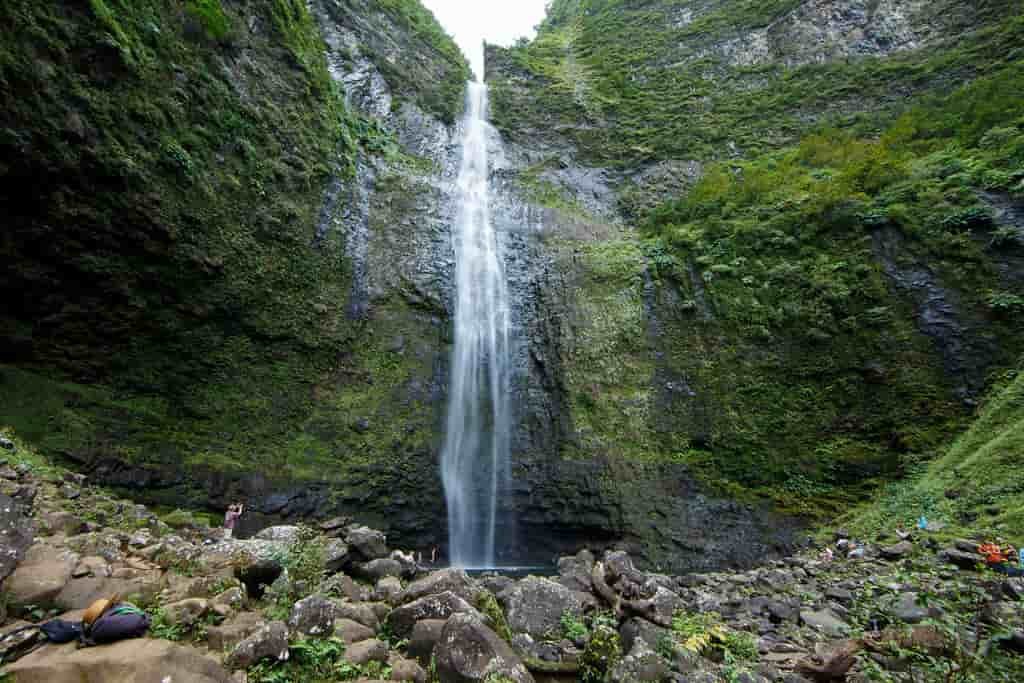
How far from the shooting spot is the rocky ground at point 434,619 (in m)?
2.34

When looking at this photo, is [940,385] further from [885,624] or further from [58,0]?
[58,0]

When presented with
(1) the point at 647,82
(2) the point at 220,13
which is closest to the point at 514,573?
(2) the point at 220,13

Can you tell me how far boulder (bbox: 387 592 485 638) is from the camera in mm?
3000

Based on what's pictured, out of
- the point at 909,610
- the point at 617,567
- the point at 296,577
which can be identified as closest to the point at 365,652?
the point at 296,577

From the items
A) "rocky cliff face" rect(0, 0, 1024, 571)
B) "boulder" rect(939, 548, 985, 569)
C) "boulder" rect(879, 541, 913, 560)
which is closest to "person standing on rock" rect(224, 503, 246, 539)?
"rocky cliff face" rect(0, 0, 1024, 571)

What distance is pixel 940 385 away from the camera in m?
8.73

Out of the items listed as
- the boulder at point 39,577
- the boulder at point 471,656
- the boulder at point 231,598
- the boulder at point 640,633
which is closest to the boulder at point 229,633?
the boulder at point 231,598

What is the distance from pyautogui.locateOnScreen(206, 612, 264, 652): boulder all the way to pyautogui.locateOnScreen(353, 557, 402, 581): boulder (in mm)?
2260

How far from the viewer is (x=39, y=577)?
2562mm

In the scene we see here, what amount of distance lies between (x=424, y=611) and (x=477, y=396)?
8.50 meters

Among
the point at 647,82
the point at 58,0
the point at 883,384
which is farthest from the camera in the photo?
the point at 647,82

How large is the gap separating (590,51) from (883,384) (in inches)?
808

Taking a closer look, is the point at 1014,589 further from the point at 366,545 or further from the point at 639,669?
the point at 366,545

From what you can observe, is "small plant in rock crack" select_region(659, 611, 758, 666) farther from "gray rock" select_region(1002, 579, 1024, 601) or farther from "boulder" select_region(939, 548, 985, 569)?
"boulder" select_region(939, 548, 985, 569)
